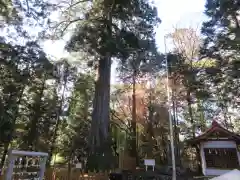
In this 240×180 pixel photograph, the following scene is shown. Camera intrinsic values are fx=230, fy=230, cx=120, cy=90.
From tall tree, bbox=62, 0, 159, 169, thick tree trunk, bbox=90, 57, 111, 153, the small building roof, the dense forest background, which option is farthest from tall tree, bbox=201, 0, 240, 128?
thick tree trunk, bbox=90, 57, 111, 153

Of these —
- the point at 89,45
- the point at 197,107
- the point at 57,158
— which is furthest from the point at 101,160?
the point at 57,158

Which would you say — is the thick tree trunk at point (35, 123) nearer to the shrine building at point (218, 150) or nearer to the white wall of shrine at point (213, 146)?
the shrine building at point (218, 150)

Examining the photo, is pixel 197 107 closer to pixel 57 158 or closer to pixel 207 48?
pixel 207 48

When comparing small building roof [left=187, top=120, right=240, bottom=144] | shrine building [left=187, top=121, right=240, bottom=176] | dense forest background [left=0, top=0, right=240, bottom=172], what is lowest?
shrine building [left=187, top=121, right=240, bottom=176]

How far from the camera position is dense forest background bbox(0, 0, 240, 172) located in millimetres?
11320

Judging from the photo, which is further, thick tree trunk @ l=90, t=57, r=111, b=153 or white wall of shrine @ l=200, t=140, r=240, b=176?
white wall of shrine @ l=200, t=140, r=240, b=176

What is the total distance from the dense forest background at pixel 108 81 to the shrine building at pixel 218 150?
2.03 m

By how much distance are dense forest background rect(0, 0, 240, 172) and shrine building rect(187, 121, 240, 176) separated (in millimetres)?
2026

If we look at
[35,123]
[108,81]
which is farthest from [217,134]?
[35,123]

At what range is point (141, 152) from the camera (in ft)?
65.5

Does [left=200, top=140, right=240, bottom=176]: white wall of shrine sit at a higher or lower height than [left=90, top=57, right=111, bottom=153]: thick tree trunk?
lower

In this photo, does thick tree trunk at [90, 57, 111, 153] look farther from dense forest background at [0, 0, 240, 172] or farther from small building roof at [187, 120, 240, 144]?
small building roof at [187, 120, 240, 144]

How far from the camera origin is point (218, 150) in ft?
46.0

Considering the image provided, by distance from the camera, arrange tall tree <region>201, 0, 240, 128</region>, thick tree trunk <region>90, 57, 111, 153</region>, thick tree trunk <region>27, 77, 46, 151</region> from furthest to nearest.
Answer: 1. thick tree trunk <region>27, 77, 46, 151</region>
2. tall tree <region>201, 0, 240, 128</region>
3. thick tree trunk <region>90, 57, 111, 153</region>
